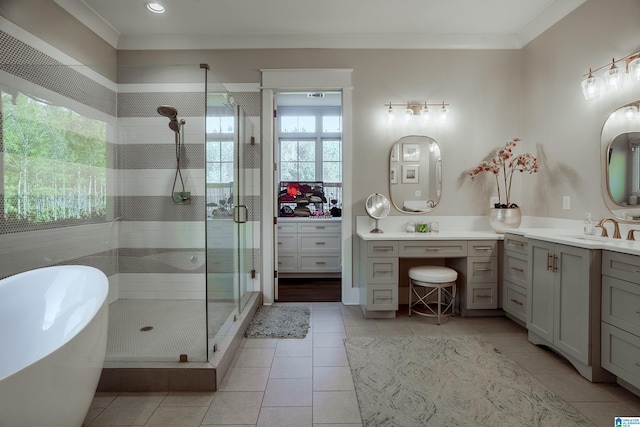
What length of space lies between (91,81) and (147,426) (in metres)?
2.44

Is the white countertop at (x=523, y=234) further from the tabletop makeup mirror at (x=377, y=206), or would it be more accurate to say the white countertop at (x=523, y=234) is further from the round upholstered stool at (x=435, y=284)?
the round upholstered stool at (x=435, y=284)

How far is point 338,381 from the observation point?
199 centimetres

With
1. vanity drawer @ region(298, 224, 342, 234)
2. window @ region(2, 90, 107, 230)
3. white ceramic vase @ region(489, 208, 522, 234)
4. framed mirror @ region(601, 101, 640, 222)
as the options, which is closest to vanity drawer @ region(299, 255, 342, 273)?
vanity drawer @ region(298, 224, 342, 234)

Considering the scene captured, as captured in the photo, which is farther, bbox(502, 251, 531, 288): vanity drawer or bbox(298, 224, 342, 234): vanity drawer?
bbox(298, 224, 342, 234): vanity drawer

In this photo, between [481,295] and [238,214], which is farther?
[481,295]

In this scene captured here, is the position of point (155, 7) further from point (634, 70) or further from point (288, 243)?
point (634, 70)

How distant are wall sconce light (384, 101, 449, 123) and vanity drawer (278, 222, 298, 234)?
1.98m

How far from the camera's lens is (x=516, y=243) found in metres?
2.78

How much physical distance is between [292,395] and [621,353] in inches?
74.2

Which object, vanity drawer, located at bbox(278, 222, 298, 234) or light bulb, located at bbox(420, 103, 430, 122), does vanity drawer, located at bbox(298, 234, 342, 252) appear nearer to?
vanity drawer, located at bbox(278, 222, 298, 234)

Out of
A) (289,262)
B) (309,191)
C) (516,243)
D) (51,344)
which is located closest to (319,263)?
(289,262)

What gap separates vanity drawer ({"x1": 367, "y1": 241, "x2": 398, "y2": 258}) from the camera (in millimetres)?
2971

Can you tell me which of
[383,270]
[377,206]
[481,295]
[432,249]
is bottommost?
[481,295]

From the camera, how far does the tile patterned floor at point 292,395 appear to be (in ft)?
5.37
